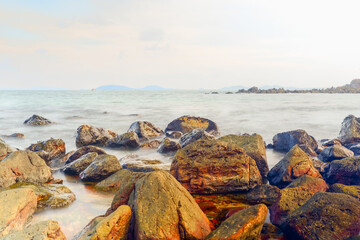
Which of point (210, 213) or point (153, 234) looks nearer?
point (153, 234)

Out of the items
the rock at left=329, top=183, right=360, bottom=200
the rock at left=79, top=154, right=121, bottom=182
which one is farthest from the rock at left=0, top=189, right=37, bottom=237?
the rock at left=329, top=183, right=360, bottom=200

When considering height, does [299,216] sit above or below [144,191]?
below

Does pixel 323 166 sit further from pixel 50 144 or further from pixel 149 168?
pixel 50 144

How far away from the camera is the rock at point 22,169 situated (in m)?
6.82

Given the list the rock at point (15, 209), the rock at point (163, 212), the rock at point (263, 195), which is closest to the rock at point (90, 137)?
the rock at point (15, 209)

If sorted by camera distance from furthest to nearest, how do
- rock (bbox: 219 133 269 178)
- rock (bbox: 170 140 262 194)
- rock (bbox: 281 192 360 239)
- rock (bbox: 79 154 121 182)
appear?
rock (bbox: 219 133 269 178) < rock (bbox: 79 154 121 182) < rock (bbox: 170 140 262 194) < rock (bbox: 281 192 360 239)

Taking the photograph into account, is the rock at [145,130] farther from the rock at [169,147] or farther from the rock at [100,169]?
A: the rock at [100,169]

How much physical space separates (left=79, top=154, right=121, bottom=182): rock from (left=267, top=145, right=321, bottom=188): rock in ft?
15.3

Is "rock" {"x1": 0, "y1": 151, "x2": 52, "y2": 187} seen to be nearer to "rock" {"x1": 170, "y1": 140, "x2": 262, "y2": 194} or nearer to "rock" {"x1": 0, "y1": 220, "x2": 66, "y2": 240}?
"rock" {"x1": 0, "y1": 220, "x2": 66, "y2": 240}

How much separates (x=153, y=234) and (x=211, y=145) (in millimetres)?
3584

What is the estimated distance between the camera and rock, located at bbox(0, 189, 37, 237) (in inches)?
181

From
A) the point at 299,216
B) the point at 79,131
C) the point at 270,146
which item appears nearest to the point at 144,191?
the point at 299,216

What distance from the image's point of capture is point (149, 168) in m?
8.04

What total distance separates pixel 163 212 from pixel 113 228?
0.80 m
